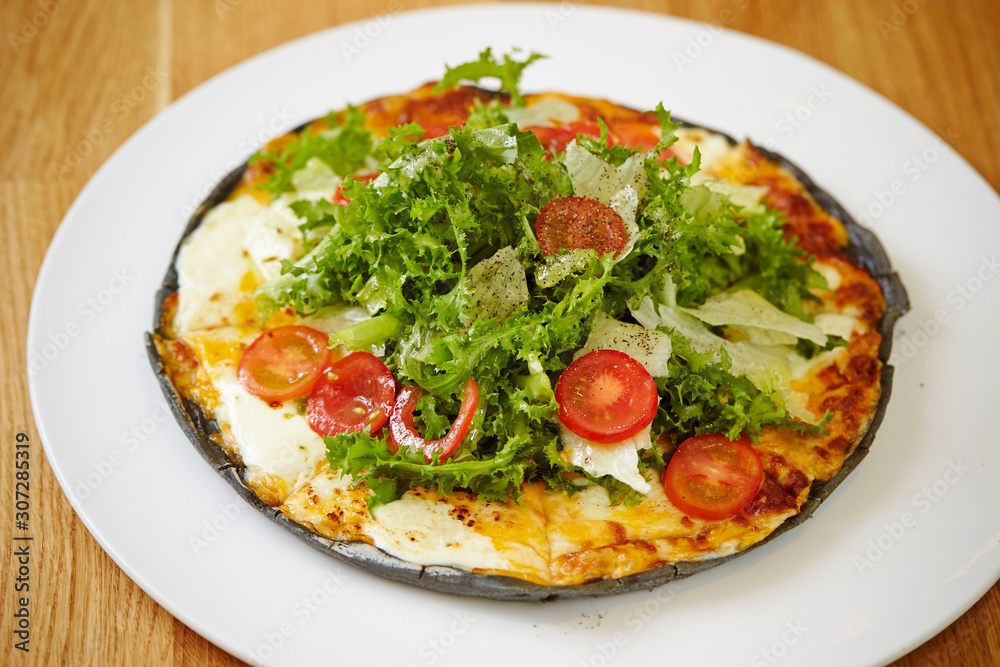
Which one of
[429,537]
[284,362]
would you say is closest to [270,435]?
[284,362]

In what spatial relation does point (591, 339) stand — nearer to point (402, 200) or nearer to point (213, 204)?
point (402, 200)

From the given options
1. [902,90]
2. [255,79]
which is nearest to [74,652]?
[255,79]

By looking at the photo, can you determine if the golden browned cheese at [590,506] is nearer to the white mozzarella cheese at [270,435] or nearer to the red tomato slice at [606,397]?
the white mozzarella cheese at [270,435]

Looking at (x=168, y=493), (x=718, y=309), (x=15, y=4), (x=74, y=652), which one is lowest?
(x=74, y=652)

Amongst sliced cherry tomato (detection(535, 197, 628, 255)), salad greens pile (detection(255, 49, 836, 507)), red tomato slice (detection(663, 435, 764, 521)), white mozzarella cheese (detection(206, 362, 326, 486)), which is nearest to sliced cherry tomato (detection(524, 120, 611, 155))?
salad greens pile (detection(255, 49, 836, 507))

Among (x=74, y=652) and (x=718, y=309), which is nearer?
(x=74, y=652)

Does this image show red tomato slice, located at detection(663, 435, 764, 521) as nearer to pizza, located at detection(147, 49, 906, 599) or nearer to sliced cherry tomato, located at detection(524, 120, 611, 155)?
pizza, located at detection(147, 49, 906, 599)

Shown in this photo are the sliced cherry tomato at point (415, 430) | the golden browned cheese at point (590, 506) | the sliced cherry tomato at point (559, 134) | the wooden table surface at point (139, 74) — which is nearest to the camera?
the golden browned cheese at point (590, 506)

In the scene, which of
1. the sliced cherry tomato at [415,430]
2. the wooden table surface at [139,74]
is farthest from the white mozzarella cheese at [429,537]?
the wooden table surface at [139,74]
